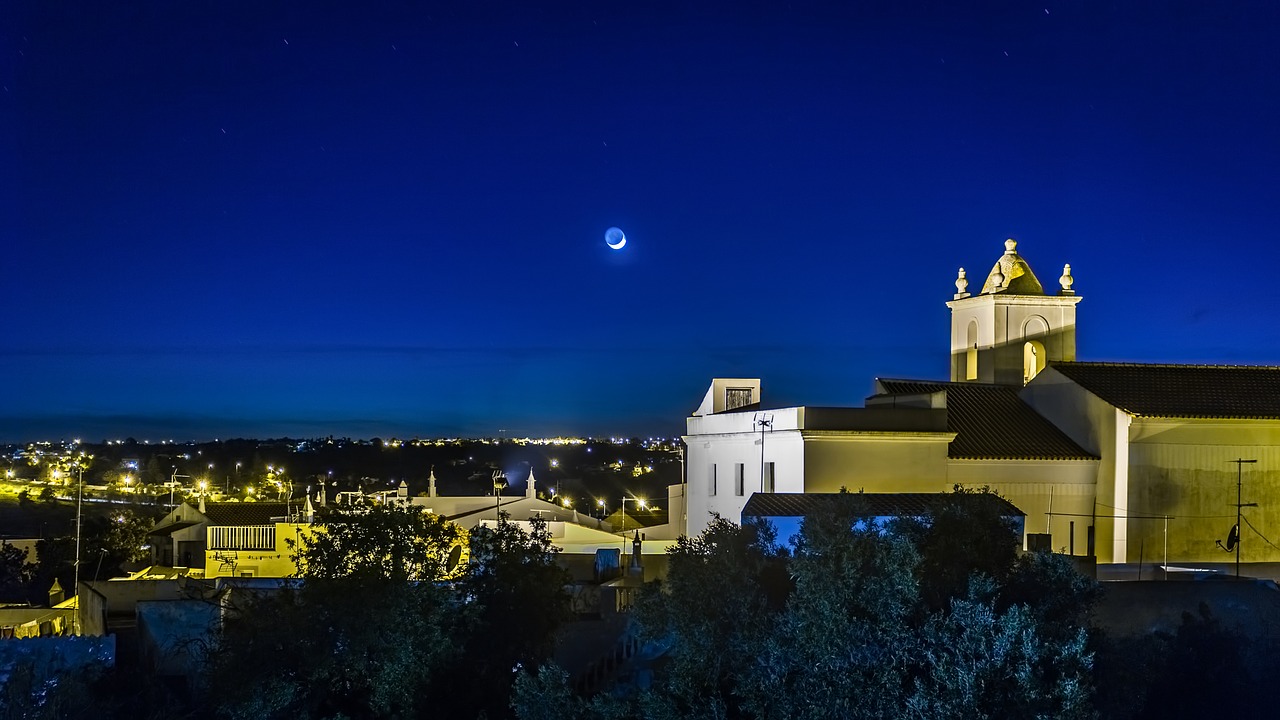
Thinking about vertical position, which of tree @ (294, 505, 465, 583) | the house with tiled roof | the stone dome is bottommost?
the house with tiled roof

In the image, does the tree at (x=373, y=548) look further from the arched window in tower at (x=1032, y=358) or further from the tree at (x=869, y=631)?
the arched window in tower at (x=1032, y=358)

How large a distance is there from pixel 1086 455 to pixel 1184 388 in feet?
10.0

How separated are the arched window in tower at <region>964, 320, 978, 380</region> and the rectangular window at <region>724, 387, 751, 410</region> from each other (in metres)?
9.36

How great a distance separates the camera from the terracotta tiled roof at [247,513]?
50938mm

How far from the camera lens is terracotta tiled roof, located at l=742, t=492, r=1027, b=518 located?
65.2 ft

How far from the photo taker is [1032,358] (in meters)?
40.7

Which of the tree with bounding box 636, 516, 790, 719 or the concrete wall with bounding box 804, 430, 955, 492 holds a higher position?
the concrete wall with bounding box 804, 430, 955, 492

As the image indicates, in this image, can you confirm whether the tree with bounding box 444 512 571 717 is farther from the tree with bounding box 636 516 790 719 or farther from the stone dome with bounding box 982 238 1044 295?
the stone dome with bounding box 982 238 1044 295

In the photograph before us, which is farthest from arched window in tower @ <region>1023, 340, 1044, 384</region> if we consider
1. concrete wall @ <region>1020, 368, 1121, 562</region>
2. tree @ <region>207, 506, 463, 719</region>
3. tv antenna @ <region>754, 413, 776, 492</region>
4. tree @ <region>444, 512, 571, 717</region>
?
tree @ <region>207, 506, 463, 719</region>

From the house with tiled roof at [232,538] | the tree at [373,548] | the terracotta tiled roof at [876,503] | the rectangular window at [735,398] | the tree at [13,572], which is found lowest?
the tree at [13,572]

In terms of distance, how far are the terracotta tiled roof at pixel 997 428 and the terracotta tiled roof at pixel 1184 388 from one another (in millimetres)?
1316

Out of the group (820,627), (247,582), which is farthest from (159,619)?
(820,627)

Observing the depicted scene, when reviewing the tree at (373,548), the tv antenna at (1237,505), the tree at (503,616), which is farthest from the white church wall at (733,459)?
the tree at (373,548)

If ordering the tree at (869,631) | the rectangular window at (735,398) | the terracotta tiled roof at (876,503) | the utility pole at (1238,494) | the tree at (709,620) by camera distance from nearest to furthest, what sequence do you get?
the tree at (869,631) < the tree at (709,620) < the terracotta tiled roof at (876,503) < the utility pole at (1238,494) < the rectangular window at (735,398)
